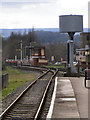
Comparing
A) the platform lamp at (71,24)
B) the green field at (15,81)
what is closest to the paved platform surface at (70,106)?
the green field at (15,81)

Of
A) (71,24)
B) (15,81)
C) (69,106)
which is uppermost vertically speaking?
(71,24)

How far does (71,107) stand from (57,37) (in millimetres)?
167502

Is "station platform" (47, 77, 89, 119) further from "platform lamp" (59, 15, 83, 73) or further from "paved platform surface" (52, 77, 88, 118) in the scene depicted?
"platform lamp" (59, 15, 83, 73)

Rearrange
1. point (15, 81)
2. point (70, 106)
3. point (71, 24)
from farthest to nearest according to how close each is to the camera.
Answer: point (15, 81) < point (71, 24) < point (70, 106)

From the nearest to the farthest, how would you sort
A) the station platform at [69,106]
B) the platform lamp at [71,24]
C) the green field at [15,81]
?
the station platform at [69,106] < the green field at [15,81] < the platform lamp at [71,24]

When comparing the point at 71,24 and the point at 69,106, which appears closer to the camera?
the point at 69,106

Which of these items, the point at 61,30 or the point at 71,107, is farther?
the point at 61,30

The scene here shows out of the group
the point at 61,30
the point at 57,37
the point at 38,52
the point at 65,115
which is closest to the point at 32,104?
the point at 65,115

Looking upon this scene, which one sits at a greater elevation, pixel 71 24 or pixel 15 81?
pixel 71 24

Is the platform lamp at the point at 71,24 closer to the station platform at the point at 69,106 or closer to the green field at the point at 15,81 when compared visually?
the green field at the point at 15,81

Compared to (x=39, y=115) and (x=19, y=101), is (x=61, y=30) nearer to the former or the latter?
(x=19, y=101)

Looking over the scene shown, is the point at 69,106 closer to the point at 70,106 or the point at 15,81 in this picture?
the point at 70,106

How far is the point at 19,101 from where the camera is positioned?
585 inches

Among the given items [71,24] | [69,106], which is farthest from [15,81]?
[69,106]
